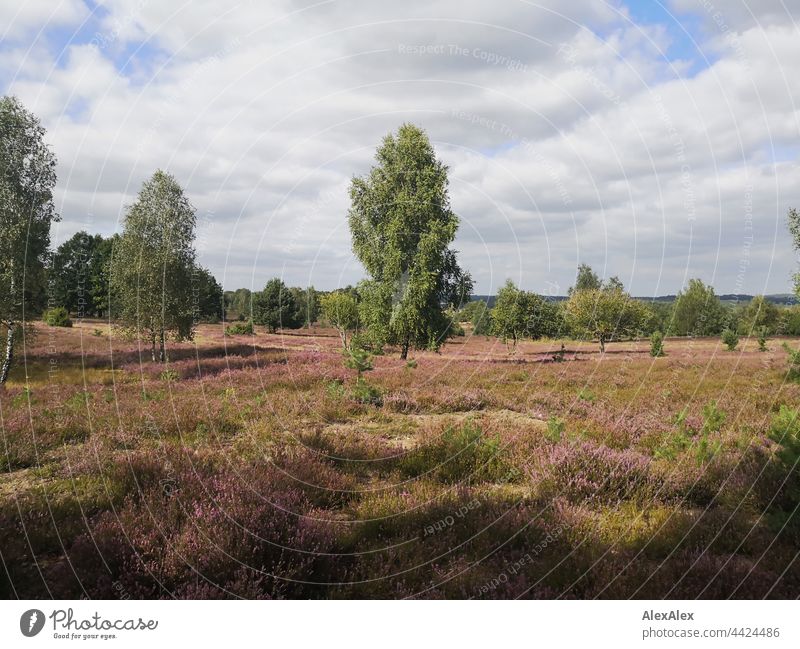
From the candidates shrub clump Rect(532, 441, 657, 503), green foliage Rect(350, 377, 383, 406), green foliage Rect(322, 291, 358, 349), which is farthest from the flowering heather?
green foliage Rect(322, 291, 358, 349)

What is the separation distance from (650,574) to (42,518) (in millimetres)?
5932

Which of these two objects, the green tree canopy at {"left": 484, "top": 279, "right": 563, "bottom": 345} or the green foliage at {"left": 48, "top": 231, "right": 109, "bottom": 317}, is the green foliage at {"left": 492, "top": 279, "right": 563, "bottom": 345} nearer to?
the green tree canopy at {"left": 484, "top": 279, "right": 563, "bottom": 345}

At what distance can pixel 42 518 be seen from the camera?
4.67m

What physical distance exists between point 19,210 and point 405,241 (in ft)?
55.8

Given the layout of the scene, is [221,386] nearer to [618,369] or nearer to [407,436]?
[407,436]

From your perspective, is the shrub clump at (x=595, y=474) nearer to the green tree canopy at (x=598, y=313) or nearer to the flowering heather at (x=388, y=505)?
the flowering heather at (x=388, y=505)

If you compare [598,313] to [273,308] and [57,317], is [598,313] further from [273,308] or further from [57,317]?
[57,317]

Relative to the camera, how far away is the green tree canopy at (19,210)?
16797 mm

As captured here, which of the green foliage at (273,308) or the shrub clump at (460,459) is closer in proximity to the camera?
the shrub clump at (460,459)

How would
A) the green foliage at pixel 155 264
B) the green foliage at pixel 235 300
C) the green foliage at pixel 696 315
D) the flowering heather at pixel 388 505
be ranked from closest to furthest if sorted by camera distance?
the flowering heather at pixel 388 505 → the green foliage at pixel 155 264 → the green foliage at pixel 696 315 → the green foliage at pixel 235 300

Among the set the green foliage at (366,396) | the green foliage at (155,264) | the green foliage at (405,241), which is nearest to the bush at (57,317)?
the green foliage at (155,264)

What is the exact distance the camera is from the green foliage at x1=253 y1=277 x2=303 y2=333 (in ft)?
282

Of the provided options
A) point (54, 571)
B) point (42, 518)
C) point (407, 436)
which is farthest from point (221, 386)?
point (54, 571)

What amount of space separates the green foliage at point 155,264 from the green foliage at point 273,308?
54233mm
